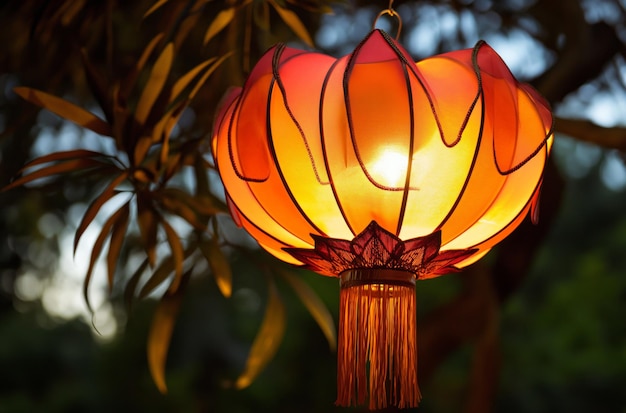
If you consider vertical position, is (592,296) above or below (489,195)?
above

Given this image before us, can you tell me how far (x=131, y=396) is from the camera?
12.2ft

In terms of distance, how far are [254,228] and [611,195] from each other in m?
4.43

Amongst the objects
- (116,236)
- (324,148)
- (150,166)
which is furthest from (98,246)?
(324,148)

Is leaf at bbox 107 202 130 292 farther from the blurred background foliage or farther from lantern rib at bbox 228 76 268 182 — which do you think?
lantern rib at bbox 228 76 268 182

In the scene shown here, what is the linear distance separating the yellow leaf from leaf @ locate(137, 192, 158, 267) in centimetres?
23

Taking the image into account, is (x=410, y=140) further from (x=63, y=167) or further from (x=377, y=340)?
(x=63, y=167)

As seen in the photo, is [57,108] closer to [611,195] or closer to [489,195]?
[489,195]

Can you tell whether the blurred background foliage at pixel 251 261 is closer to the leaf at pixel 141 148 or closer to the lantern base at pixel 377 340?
the leaf at pixel 141 148

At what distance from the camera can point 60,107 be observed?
1.03 meters

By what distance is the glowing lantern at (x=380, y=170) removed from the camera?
0.67m

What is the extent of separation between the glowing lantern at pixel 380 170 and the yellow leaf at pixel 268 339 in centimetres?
45

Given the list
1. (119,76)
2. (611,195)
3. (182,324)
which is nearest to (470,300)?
(119,76)

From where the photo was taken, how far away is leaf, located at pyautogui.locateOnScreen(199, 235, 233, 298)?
1.12 metres

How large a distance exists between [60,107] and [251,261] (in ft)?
1.71
